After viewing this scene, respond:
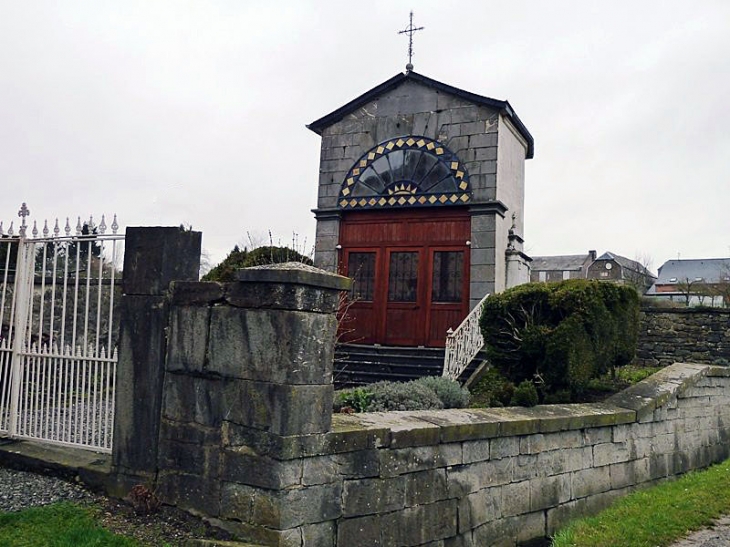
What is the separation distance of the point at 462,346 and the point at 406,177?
4039mm

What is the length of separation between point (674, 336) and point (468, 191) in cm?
613

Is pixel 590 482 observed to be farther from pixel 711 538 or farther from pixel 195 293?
pixel 195 293

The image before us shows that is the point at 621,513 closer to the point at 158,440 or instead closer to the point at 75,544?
the point at 158,440

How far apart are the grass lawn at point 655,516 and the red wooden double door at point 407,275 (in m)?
5.48

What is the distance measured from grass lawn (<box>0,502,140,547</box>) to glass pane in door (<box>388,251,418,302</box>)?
8.59m

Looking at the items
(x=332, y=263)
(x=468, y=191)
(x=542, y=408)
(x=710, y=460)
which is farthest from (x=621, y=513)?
(x=332, y=263)

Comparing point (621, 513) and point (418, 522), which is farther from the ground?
point (418, 522)

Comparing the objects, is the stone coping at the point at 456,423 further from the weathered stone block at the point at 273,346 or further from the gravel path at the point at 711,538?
the gravel path at the point at 711,538

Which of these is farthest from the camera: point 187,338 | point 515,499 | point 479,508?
point 515,499

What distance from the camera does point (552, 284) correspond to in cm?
772

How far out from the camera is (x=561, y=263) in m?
64.4

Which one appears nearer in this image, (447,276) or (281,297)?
(281,297)

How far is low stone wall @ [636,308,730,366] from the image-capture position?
13.6 m

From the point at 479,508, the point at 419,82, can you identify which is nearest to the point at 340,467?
the point at 479,508
